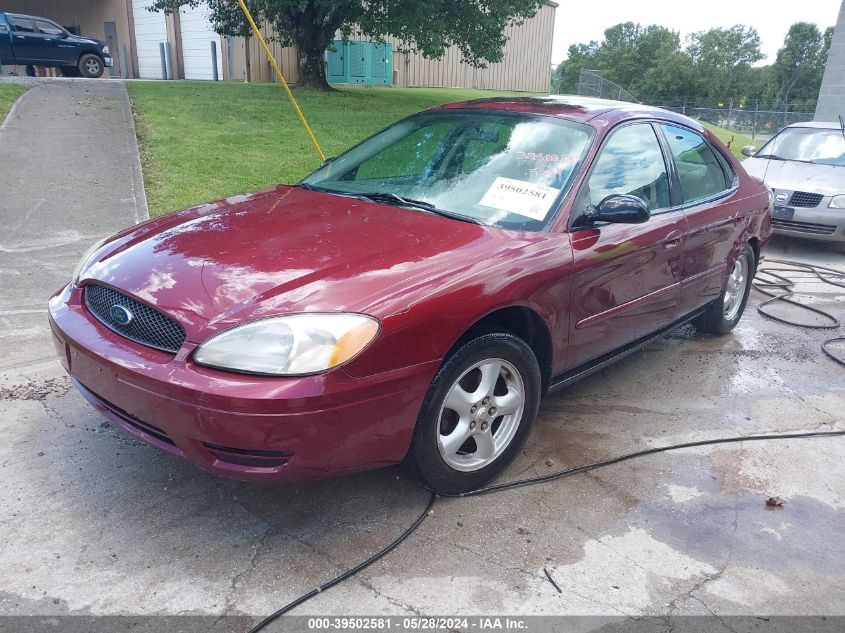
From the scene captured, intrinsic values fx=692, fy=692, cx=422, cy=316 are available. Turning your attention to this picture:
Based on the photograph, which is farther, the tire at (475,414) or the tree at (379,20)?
the tree at (379,20)

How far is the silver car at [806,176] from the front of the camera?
797cm

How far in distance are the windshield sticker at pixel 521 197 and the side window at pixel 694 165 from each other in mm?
1222

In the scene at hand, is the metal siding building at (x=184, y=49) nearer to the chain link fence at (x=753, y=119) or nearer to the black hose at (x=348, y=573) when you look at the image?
the chain link fence at (x=753, y=119)

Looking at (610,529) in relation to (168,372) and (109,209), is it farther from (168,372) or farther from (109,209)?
(109,209)

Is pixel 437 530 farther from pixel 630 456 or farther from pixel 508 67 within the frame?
pixel 508 67

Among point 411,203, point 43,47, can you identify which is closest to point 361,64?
point 43,47

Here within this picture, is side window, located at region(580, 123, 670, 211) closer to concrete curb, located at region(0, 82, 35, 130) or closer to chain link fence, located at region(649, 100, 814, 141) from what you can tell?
concrete curb, located at region(0, 82, 35, 130)

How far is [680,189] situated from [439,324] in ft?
7.23

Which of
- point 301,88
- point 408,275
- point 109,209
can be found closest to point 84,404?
point 408,275

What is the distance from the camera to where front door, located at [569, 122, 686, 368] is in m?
3.30

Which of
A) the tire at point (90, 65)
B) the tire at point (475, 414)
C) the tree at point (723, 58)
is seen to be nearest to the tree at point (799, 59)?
the tree at point (723, 58)

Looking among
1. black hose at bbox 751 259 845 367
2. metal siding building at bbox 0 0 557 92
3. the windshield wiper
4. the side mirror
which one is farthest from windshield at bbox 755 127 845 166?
metal siding building at bbox 0 0 557 92

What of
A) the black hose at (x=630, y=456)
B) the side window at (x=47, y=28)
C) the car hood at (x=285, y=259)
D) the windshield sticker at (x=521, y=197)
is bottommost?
the black hose at (x=630, y=456)

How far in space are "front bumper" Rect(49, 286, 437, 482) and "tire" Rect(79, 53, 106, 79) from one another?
19550 millimetres
